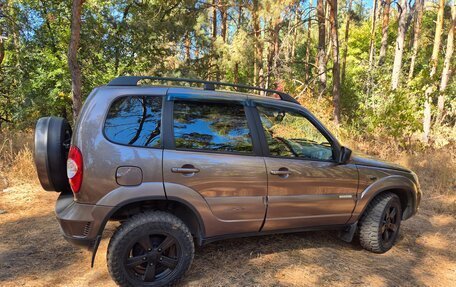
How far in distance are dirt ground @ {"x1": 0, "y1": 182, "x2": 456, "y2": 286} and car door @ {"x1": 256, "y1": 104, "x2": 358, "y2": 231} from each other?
0.45 m

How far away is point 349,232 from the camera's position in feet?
13.9

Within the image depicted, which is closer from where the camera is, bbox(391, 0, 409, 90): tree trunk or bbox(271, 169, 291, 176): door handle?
bbox(271, 169, 291, 176): door handle

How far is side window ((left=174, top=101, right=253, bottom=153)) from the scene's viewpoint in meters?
3.22

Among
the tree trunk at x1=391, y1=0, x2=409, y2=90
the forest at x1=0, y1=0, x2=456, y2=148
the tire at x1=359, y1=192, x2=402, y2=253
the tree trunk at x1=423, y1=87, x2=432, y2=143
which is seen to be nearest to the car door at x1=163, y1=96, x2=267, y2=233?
the tire at x1=359, y1=192, x2=402, y2=253

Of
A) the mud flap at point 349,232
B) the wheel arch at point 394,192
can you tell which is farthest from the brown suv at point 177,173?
the mud flap at point 349,232

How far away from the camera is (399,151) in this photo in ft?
32.6

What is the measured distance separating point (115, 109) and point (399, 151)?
9009 mm

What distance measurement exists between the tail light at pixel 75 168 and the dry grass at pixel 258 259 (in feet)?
3.31

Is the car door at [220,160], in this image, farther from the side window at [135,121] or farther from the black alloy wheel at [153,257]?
the black alloy wheel at [153,257]

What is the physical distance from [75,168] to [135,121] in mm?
629

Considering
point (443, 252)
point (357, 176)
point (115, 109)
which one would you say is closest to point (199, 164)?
point (115, 109)

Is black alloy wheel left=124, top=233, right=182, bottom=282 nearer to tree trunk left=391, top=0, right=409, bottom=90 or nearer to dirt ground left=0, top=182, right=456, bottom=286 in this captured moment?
dirt ground left=0, top=182, right=456, bottom=286

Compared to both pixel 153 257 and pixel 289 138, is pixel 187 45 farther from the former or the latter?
pixel 153 257

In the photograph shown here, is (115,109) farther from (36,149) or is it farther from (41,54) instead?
(41,54)
